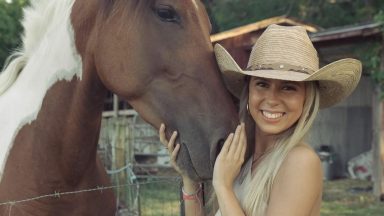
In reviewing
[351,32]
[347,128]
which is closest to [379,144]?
[351,32]

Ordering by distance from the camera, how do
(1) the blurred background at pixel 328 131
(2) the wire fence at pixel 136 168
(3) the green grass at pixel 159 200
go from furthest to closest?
1. (1) the blurred background at pixel 328 131
2. (3) the green grass at pixel 159 200
3. (2) the wire fence at pixel 136 168

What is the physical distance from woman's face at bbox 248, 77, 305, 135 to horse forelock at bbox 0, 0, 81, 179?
0.95 metres

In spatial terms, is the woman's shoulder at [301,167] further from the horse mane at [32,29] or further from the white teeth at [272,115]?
the horse mane at [32,29]

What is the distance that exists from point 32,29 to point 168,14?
0.86 m

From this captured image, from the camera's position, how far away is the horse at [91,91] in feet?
6.53

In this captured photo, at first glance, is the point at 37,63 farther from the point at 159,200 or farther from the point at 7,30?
the point at 7,30

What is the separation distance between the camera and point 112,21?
84.8 inches

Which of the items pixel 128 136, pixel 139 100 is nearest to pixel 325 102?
pixel 139 100

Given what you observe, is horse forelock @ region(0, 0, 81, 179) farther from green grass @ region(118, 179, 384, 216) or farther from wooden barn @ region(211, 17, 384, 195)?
wooden barn @ region(211, 17, 384, 195)

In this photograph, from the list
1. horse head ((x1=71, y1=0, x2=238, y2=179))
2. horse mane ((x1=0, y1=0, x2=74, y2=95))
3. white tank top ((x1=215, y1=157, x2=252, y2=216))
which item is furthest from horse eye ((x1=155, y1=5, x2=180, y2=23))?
white tank top ((x1=215, y1=157, x2=252, y2=216))

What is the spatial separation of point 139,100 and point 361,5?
51.0 ft

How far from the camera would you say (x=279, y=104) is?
5.87ft

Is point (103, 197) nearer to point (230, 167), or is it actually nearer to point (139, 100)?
point (139, 100)

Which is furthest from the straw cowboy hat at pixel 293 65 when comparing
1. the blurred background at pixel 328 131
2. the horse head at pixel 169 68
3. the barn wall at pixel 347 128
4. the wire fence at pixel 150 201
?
the barn wall at pixel 347 128
